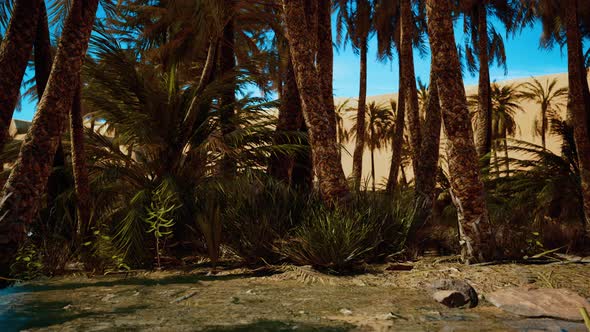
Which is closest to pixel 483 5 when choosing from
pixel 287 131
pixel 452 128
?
pixel 287 131

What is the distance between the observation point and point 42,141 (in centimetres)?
546

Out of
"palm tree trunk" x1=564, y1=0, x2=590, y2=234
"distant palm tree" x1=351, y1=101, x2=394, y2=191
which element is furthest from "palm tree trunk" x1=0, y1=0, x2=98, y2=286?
"distant palm tree" x1=351, y1=101, x2=394, y2=191

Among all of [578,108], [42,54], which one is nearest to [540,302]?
[578,108]

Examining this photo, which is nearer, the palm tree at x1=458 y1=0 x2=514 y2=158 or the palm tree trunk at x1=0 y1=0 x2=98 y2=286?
the palm tree trunk at x1=0 y1=0 x2=98 y2=286

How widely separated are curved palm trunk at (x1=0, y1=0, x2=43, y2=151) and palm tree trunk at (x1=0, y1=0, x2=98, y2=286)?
19.2 inches

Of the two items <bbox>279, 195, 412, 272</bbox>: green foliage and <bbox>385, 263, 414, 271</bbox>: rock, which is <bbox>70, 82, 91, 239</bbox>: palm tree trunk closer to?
<bbox>279, 195, 412, 272</bbox>: green foliage

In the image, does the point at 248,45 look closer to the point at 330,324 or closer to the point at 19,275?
the point at 19,275

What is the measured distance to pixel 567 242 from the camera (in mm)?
7797

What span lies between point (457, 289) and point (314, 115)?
3.54 metres

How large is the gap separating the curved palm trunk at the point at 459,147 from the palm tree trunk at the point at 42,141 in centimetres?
440

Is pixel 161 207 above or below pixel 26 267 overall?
above

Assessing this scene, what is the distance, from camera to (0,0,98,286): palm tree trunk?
5238mm

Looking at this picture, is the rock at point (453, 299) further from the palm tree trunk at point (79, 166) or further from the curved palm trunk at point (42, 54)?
the curved palm trunk at point (42, 54)

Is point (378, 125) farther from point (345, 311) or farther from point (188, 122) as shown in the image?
point (345, 311)
